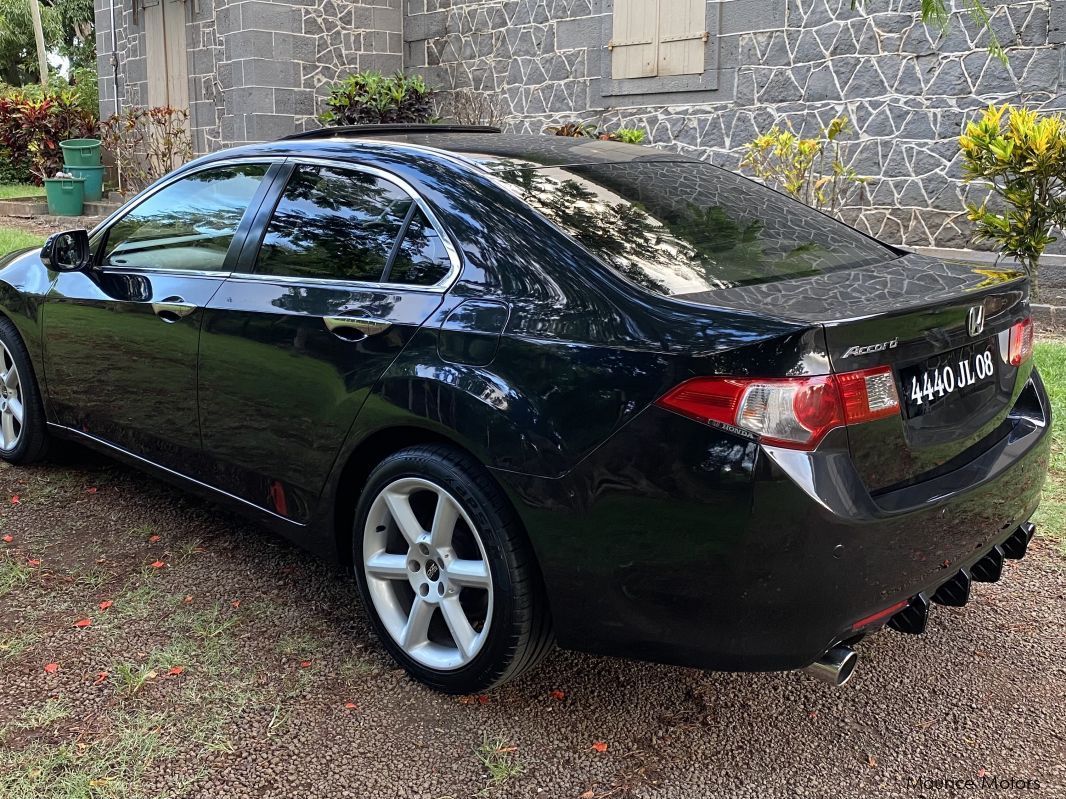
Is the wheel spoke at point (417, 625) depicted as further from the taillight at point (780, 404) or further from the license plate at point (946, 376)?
the license plate at point (946, 376)

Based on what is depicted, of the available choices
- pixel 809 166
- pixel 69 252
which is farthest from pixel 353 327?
pixel 809 166

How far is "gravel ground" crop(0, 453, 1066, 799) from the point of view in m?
2.59

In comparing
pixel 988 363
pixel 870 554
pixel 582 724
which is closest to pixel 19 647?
pixel 582 724

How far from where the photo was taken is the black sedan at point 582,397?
234cm

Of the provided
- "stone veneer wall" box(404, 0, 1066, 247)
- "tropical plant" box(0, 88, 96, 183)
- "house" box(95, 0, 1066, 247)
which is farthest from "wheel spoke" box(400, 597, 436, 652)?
"tropical plant" box(0, 88, 96, 183)

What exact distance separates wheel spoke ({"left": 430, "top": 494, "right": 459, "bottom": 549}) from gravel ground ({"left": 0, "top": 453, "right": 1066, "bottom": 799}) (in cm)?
48

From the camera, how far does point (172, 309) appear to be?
12.2ft

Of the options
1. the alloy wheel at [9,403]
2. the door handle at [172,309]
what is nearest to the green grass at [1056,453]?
the door handle at [172,309]

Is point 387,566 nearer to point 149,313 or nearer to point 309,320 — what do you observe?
point 309,320

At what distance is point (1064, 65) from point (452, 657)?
781 centimetres

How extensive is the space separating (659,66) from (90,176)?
33.0 ft

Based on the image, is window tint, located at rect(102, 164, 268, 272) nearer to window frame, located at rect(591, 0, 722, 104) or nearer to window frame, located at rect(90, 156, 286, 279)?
window frame, located at rect(90, 156, 286, 279)

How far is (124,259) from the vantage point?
13.6ft

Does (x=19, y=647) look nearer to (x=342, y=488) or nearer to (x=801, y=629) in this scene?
(x=342, y=488)
